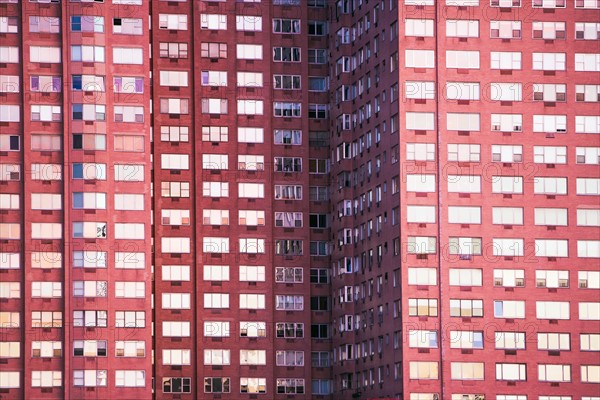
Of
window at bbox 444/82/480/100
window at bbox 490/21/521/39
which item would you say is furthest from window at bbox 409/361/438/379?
window at bbox 490/21/521/39

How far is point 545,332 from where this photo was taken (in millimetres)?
194875

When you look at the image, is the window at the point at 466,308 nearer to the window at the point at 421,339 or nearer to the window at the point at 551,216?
the window at the point at 421,339

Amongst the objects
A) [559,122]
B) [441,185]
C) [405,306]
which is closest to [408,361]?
[405,306]

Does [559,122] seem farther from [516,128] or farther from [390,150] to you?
[390,150]

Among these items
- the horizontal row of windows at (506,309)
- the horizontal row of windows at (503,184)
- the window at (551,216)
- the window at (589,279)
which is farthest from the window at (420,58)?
the window at (589,279)

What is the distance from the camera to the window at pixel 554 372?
7624 inches

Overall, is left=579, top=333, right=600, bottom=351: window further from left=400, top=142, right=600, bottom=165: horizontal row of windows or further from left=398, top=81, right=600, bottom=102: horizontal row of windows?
left=398, top=81, right=600, bottom=102: horizontal row of windows

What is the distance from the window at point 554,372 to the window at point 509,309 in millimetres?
5952

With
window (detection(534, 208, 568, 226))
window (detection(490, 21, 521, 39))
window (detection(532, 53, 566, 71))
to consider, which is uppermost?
window (detection(490, 21, 521, 39))

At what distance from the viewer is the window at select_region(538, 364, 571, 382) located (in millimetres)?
193650

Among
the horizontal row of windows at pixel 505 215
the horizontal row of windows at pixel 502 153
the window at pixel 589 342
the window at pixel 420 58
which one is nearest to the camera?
the horizontal row of windows at pixel 505 215

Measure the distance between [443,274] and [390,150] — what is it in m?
14.9

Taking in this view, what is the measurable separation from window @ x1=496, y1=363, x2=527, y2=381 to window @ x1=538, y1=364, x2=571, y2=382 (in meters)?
1.81

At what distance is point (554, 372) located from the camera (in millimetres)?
194000
